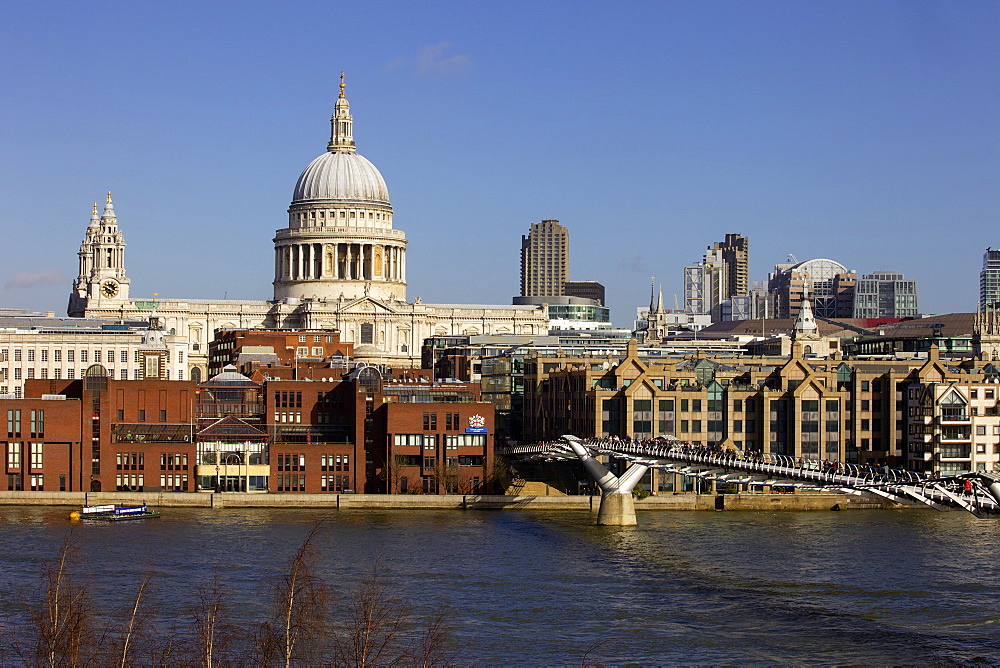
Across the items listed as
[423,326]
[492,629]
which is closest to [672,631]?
[492,629]

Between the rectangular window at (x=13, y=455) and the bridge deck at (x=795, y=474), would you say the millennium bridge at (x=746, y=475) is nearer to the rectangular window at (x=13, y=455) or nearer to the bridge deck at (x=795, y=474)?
the bridge deck at (x=795, y=474)

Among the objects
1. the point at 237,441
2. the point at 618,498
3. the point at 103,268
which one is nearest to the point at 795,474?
the point at 618,498

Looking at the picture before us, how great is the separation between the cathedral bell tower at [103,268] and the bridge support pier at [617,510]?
85987 millimetres

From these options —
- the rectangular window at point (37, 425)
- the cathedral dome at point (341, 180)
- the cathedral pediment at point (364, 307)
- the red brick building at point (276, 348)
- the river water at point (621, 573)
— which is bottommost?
the river water at point (621, 573)

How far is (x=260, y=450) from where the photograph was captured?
79.9 metres

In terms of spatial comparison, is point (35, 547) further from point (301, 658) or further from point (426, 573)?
point (301, 658)

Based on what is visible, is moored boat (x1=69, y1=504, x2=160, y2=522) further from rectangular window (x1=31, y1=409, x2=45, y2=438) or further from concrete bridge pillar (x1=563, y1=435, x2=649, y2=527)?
concrete bridge pillar (x1=563, y1=435, x2=649, y2=527)

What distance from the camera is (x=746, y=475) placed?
6956 centimetres

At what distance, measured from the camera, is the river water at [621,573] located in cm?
4734

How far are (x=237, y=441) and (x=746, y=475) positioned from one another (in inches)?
891

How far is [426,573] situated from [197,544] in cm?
972

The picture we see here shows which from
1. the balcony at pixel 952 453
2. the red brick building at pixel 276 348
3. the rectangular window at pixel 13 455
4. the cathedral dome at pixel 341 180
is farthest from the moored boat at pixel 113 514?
the cathedral dome at pixel 341 180

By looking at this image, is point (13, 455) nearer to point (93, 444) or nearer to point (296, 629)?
point (93, 444)

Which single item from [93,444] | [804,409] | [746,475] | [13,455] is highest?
[804,409]
